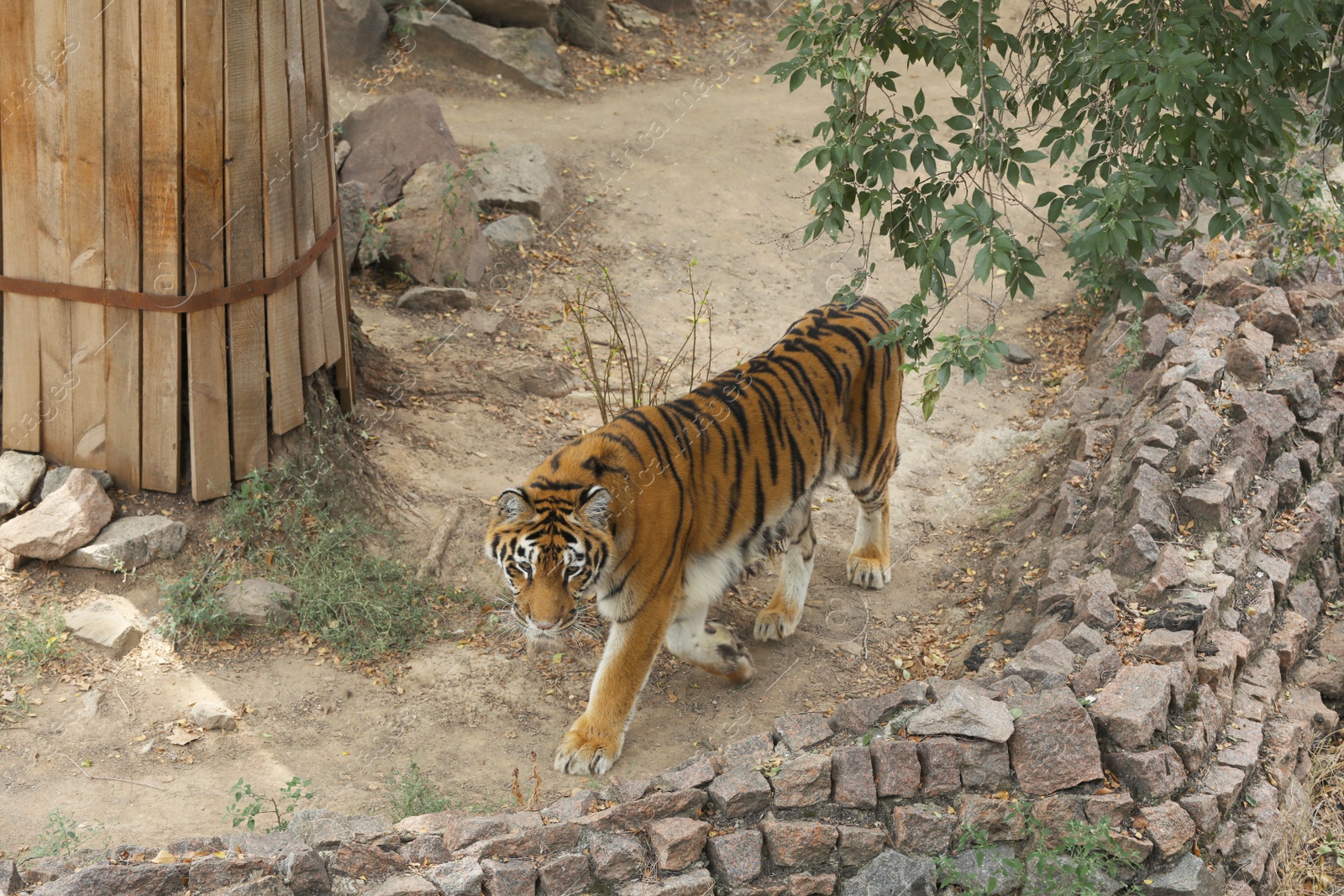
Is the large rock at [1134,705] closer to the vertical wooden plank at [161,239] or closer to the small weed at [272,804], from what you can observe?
the small weed at [272,804]

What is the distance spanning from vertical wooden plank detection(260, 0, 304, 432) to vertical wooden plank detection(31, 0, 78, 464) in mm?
773

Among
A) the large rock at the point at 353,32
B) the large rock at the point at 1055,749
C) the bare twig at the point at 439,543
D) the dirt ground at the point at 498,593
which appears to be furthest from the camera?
the large rock at the point at 353,32

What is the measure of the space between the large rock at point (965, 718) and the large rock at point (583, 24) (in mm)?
10594

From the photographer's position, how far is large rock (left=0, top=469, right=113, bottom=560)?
509 centimetres

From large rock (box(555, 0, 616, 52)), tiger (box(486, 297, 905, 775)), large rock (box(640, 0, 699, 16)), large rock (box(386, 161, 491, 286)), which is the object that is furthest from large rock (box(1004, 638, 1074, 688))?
large rock (box(640, 0, 699, 16))

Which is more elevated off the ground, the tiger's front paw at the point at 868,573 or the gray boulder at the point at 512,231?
the gray boulder at the point at 512,231

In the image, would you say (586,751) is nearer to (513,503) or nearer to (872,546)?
(513,503)

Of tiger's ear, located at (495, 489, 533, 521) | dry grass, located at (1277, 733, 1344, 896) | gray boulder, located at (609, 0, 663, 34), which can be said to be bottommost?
dry grass, located at (1277, 733, 1344, 896)

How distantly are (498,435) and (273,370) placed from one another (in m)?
1.60

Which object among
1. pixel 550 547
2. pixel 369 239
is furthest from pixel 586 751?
pixel 369 239

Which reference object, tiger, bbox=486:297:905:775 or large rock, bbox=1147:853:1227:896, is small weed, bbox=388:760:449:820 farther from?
large rock, bbox=1147:853:1227:896

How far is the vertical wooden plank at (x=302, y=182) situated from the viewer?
5281 mm

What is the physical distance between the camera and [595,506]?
14.1ft

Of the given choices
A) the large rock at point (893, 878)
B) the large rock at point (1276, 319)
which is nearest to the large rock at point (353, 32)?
the large rock at point (1276, 319)
